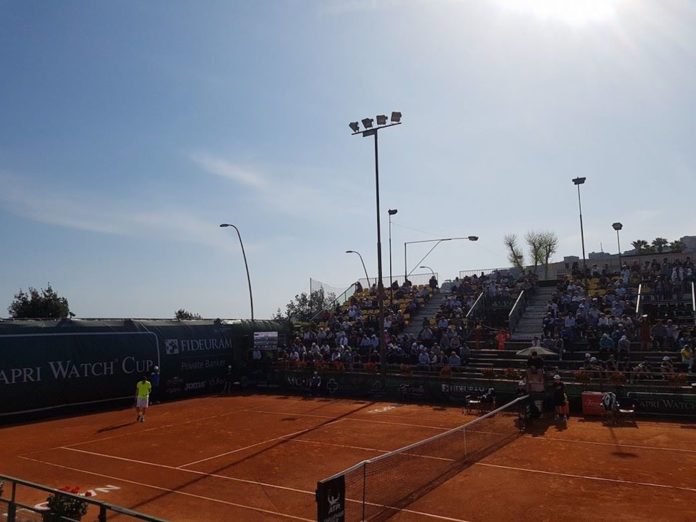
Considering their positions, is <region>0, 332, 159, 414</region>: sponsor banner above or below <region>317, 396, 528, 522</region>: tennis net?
above

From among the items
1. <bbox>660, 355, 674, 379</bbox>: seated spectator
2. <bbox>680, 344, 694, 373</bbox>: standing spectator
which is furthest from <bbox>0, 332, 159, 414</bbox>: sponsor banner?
<bbox>680, 344, 694, 373</bbox>: standing spectator

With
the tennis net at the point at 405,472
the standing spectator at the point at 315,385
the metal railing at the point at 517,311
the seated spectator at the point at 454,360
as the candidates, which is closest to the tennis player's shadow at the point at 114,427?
the standing spectator at the point at 315,385

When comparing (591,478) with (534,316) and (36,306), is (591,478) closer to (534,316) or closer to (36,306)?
(534,316)

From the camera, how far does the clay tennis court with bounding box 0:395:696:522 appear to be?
10.8 meters

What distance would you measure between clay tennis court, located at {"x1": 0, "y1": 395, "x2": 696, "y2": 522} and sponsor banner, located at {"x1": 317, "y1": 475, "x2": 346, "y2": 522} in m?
2.83

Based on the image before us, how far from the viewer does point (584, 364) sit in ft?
78.8

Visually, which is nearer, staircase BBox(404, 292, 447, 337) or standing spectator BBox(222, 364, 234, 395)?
standing spectator BBox(222, 364, 234, 395)

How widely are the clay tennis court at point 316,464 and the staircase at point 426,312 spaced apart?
1234 centimetres

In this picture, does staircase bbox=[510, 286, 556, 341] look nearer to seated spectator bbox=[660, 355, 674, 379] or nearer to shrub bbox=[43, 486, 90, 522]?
seated spectator bbox=[660, 355, 674, 379]

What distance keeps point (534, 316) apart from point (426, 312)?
23.7 ft

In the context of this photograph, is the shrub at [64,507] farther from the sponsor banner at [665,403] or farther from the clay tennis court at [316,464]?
the sponsor banner at [665,403]

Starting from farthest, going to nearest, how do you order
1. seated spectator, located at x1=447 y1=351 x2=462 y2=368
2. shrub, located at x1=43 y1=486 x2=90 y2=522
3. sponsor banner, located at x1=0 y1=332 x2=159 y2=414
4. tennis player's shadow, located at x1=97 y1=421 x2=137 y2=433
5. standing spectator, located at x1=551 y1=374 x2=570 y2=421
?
seated spectator, located at x1=447 y1=351 x2=462 y2=368, sponsor banner, located at x1=0 y1=332 x2=159 y2=414, tennis player's shadow, located at x1=97 y1=421 x2=137 y2=433, standing spectator, located at x1=551 y1=374 x2=570 y2=421, shrub, located at x1=43 y1=486 x2=90 y2=522

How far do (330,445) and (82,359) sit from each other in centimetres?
1397

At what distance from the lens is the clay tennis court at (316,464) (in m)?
10.8
